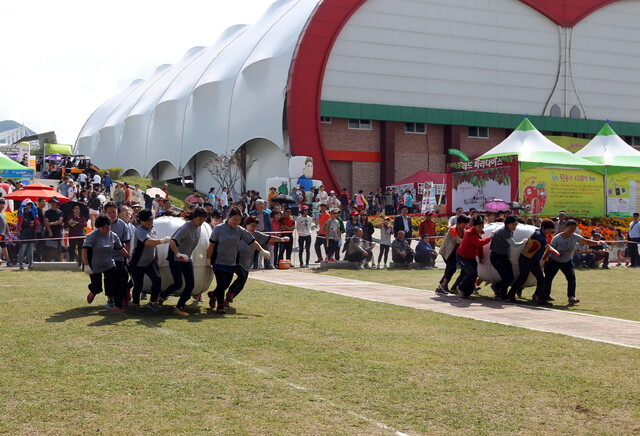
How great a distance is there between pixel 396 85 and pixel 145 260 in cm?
4078

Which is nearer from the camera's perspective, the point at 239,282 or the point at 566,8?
the point at 239,282

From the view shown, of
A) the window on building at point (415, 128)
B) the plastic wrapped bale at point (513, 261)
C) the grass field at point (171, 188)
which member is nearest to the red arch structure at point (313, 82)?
the window on building at point (415, 128)

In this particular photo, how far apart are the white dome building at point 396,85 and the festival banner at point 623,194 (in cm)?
1836

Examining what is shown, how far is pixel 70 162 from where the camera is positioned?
5344cm

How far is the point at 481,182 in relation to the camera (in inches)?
1310

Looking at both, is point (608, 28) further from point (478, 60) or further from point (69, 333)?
point (69, 333)

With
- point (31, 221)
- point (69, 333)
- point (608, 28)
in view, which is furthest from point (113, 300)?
point (608, 28)

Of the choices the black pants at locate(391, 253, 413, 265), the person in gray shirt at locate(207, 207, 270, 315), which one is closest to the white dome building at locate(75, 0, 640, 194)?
the black pants at locate(391, 253, 413, 265)

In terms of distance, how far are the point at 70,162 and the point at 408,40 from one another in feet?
76.8

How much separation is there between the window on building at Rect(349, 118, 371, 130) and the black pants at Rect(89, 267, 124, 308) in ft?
129

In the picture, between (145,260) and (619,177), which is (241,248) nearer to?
(145,260)

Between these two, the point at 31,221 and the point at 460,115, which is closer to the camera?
the point at 31,221

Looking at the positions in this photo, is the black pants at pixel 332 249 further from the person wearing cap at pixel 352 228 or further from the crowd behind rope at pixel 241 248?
the person wearing cap at pixel 352 228

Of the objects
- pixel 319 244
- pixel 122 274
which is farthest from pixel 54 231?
pixel 122 274
